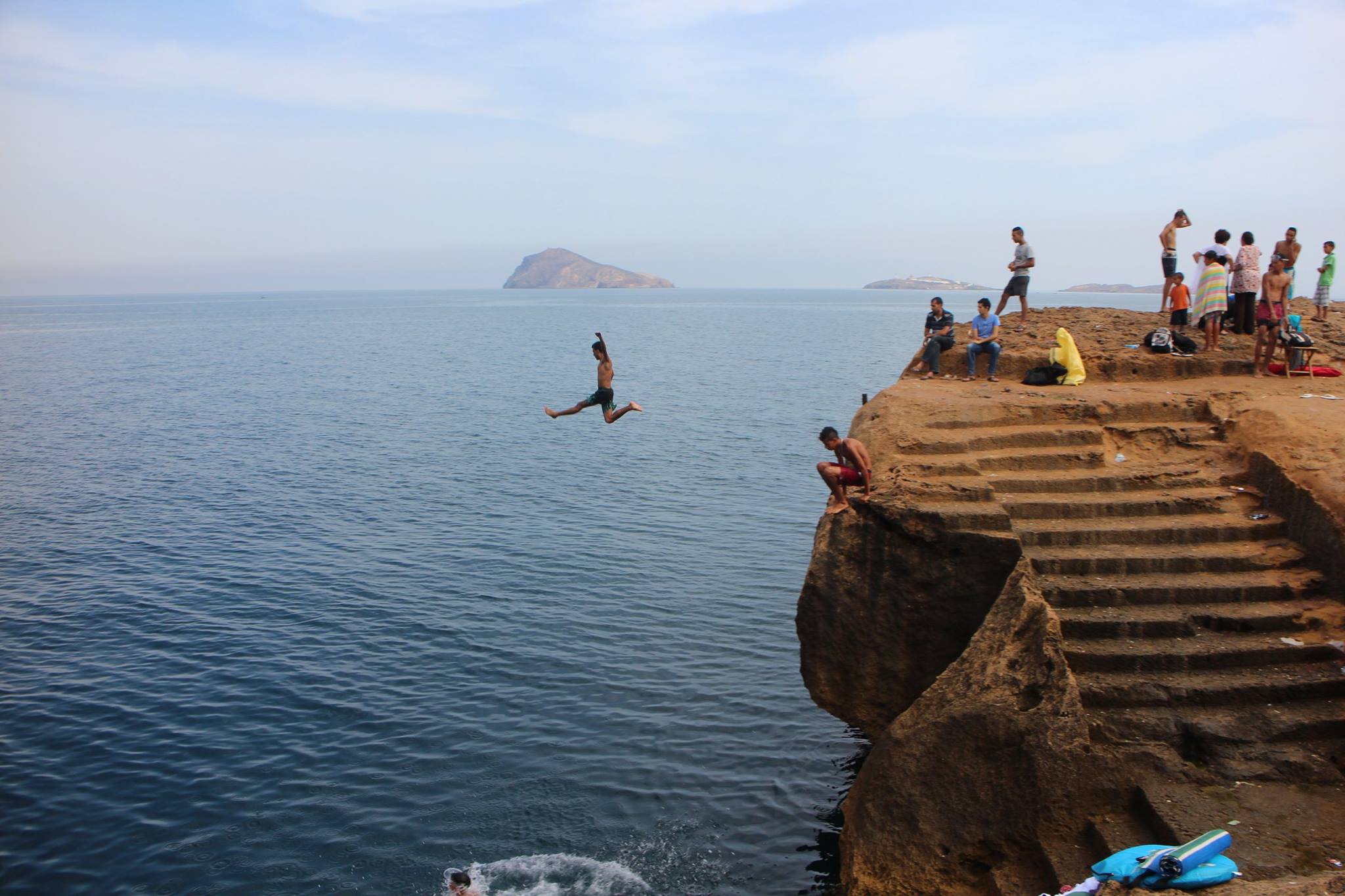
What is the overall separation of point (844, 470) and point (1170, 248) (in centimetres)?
1644

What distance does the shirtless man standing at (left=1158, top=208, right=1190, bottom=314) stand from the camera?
25.5 m

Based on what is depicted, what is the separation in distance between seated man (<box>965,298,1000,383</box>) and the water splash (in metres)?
12.6

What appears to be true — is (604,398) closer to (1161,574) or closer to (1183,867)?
(1161,574)

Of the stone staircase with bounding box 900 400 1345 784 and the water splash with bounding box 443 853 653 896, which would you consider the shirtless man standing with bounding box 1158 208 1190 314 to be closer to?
the stone staircase with bounding box 900 400 1345 784

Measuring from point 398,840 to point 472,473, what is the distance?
2721cm

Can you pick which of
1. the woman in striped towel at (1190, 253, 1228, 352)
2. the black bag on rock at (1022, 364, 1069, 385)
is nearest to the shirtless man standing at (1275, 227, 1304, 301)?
the woman in striped towel at (1190, 253, 1228, 352)

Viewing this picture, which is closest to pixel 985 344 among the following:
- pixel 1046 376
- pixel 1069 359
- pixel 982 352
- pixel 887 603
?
pixel 982 352

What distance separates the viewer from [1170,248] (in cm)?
2628

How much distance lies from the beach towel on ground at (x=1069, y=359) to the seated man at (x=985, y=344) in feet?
3.91

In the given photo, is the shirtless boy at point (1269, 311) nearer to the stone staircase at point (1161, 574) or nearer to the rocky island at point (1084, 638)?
the rocky island at point (1084, 638)

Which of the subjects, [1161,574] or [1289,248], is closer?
[1161,574]

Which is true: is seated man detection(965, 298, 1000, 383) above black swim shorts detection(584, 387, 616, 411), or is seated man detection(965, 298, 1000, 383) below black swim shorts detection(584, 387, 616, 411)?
above

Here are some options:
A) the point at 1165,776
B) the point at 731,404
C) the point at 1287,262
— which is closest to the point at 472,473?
the point at 731,404

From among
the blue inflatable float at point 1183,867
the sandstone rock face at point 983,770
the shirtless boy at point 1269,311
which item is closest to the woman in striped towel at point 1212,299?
the shirtless boy at point 1269,311
